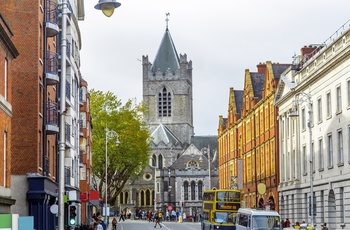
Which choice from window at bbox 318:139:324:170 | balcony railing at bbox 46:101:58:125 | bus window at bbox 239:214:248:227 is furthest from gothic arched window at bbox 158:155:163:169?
balcony railing at bbox 46:101:58:125

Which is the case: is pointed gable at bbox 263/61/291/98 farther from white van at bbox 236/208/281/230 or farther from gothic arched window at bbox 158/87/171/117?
gothic arched window at bbox 158/87/171/117

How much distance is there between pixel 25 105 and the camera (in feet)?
120

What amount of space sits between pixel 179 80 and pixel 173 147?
1548 centimetres

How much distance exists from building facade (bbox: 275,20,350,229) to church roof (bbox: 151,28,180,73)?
110 m

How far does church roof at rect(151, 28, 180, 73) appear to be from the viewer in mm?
178125

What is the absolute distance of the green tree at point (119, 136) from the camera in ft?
300

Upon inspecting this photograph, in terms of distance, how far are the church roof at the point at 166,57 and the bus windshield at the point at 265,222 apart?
428 ft

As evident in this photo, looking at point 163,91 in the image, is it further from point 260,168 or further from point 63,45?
point 63,45

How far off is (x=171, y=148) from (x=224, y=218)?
110 meters

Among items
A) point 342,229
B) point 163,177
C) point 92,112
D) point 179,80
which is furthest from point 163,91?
point 342,229

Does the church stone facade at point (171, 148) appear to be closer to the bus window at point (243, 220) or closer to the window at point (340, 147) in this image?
the bus window at point (243, 220)

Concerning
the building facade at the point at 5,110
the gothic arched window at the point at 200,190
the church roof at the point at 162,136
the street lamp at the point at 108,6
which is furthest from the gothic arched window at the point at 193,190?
the street lamp at the point at 108,6

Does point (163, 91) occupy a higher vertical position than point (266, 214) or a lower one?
higher

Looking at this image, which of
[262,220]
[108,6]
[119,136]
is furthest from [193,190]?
[108,6]
